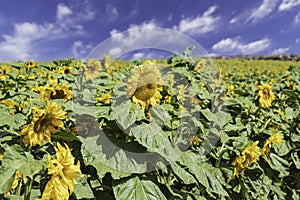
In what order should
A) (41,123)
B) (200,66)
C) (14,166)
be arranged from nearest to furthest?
(14,166) → (41,123) → (200,66)

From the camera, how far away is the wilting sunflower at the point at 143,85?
186 centimetres

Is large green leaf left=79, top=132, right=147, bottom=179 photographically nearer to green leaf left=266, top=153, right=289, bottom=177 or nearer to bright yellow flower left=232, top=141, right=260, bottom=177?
bright yellow flower left=232, top=141, right=260, bottom=177

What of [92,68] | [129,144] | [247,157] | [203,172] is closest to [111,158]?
[129,144]

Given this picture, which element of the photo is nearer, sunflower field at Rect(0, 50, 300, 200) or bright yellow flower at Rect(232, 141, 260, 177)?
sunflower field at Rect(0, 50, 300, 200)

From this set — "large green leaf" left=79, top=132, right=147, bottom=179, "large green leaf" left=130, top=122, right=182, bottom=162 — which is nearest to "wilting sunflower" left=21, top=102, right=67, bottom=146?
"large green leaf" left=79, top=132, right=147, bottom=179

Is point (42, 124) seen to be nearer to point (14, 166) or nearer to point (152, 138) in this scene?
point (14, 166)

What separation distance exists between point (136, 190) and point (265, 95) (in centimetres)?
190

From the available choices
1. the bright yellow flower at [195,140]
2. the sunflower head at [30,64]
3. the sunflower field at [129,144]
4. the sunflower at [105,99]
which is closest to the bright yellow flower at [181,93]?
the sunflower field at [129,144]

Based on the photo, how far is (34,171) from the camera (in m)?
1.38

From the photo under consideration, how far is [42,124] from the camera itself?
1.72m

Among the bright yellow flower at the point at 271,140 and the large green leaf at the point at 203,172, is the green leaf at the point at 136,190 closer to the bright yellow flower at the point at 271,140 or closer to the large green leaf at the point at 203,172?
the large green leaf at the point at 203,172

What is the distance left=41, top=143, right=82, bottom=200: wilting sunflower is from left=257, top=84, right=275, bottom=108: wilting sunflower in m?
2.19

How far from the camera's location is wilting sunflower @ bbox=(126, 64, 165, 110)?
1.86 m

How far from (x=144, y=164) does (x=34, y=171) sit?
24.7 inches
